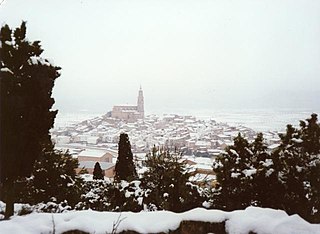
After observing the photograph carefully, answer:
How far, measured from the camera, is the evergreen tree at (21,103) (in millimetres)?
4027

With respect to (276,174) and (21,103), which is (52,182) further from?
(276,174)

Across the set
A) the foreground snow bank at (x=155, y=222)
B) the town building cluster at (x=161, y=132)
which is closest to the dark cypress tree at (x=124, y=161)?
the town building cluster at (x=161, y=132)

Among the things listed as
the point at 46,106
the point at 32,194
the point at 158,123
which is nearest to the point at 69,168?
the point at 32,194

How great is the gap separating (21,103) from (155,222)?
2163 millimetres

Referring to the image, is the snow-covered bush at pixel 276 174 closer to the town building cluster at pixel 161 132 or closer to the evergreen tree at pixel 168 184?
the town building cluster at pixel 161 132

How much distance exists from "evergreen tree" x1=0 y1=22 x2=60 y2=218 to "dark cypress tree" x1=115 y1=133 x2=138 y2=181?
384cm

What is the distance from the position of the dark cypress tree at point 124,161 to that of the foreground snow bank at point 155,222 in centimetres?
518

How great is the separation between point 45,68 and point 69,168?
3.27 meters

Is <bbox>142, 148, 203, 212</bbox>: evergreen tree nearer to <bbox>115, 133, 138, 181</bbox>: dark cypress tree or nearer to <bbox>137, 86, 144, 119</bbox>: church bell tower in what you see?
<bbox>115, 133, 138, 181</bbox>: dark cypress tree

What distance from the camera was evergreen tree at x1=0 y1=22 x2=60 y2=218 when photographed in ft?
13.2

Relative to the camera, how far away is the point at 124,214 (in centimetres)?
308

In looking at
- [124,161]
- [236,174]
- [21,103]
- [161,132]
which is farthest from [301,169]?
[124,161]

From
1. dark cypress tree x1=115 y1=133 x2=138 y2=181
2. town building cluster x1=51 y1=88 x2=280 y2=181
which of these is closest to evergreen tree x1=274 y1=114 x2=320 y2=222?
town building cluster x1=51 y1=88 x2=280 y2=181

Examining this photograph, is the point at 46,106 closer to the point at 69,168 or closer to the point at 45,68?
the point at 45,68
